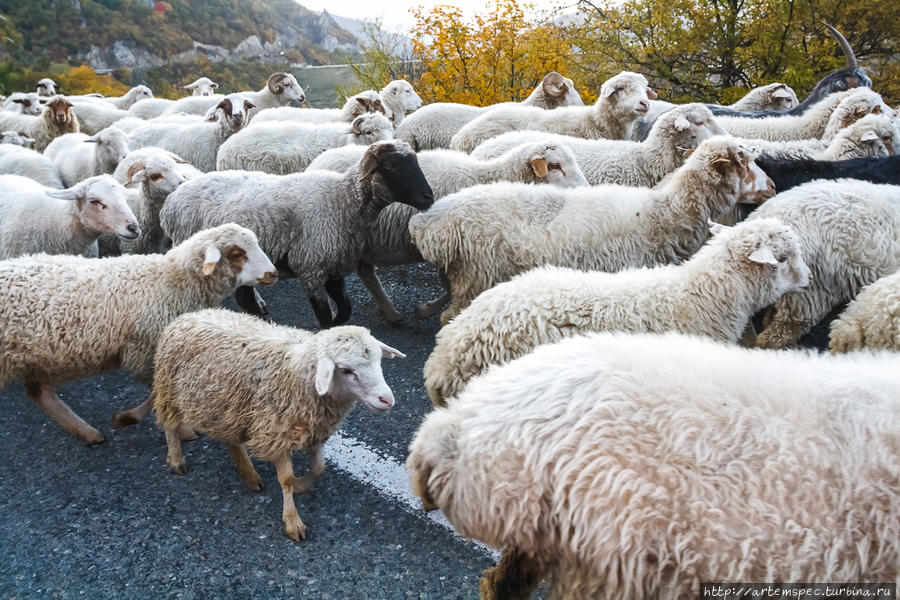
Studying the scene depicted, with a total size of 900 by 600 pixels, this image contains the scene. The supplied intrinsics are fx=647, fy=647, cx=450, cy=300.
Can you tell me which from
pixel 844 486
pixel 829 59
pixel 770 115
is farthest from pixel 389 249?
pixel 829 59

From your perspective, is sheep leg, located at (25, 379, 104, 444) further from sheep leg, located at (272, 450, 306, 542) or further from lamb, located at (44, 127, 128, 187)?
lamb, located at (44, 127, 128, 187)

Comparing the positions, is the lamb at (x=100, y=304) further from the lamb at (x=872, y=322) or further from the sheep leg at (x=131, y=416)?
the lamb at (x=872, y=322)

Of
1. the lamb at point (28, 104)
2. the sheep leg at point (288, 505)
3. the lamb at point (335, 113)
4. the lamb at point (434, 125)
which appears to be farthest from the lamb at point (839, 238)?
the lamb at point (28, 104)

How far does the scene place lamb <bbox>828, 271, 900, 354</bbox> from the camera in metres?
2.80

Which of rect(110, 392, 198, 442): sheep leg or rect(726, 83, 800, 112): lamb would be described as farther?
rect(726, 83, 800, 112): lamb

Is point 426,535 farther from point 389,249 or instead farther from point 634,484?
point 389,249

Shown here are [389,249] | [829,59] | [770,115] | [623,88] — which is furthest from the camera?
[829,59]

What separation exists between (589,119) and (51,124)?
7579mm

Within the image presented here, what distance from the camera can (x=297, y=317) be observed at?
523 cm

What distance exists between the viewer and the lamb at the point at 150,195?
543cm

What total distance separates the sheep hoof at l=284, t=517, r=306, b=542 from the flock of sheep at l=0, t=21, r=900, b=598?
15mm

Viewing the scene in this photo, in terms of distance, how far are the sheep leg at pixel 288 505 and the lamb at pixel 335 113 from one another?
5.34 metres

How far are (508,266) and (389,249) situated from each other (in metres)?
1.32

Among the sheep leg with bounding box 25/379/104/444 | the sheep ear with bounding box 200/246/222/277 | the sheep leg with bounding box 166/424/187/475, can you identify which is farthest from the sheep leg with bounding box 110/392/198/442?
the sheep ear with bounding box 200/246/222/277
